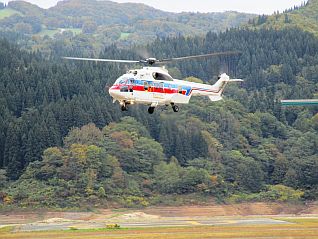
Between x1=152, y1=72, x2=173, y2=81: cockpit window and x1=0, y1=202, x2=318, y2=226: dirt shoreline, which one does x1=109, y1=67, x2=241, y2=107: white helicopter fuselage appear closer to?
x1=152, y1=72, x2=173, y2=81: cockpit window

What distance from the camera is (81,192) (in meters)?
162

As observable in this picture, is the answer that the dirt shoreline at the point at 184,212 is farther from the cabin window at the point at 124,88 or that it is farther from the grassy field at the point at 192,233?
the cabin window at the point at 124,88

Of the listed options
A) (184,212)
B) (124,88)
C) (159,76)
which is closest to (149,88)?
(159,76)

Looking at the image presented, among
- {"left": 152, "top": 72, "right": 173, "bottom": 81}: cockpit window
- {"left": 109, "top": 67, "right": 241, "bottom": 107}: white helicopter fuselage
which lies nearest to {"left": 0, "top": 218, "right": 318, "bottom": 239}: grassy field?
{"left": 109, "top": 67, "right": 241, "bottom": 107}: white helicopter fuselage

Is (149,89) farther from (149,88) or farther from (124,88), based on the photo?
(124,88)

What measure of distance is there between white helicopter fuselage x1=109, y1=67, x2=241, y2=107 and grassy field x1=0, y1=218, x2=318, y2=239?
25.0 meters

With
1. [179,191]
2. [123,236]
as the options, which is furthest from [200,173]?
[123,236]

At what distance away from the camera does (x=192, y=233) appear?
105188 millimetres

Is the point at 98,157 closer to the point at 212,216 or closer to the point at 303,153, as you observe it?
the point at 212,216

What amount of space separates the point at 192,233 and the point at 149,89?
32.4 meters

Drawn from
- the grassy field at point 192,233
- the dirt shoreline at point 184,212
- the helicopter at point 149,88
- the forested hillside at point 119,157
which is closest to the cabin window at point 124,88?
the helicopter at point 149,88

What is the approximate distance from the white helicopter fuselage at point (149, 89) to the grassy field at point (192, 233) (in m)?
25.0

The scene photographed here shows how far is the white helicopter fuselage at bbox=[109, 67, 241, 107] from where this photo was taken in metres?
75.9

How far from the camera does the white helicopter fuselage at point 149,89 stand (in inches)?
2990
